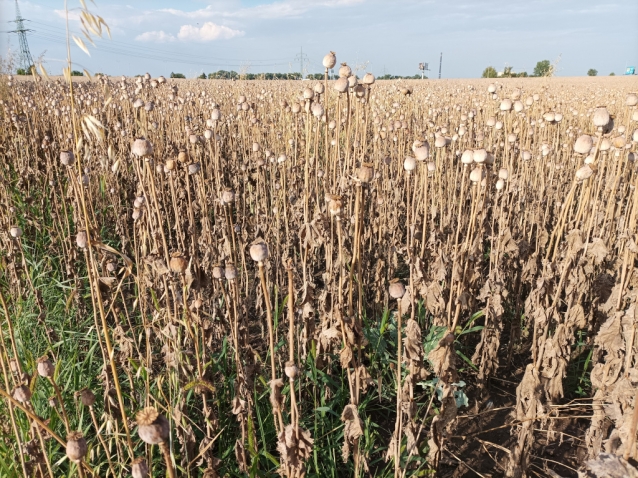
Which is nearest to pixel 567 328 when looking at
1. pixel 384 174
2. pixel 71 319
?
pixel 384 174

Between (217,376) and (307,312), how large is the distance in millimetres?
880

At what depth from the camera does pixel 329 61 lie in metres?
2.30

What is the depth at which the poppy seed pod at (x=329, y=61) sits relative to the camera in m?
2.30

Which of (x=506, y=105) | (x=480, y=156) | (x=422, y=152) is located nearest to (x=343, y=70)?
(x=422, y=152)

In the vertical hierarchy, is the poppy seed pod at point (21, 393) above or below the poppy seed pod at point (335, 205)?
below

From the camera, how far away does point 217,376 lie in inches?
94.2

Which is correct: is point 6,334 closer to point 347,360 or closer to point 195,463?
point 195,463

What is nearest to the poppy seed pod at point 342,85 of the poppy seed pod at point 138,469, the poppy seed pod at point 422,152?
the poppy seed pod at point 422,152

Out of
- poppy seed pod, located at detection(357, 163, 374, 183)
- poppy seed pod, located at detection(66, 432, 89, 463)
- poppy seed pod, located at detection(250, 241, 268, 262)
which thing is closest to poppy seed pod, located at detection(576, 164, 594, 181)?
poppy seed pod, located at detection(357, 163, 374, 183)

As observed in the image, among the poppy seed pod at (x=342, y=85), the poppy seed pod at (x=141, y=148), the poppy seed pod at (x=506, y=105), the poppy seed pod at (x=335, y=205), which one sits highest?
the poppy seed pod at (x=342, y=85)

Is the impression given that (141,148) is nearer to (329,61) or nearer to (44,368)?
(44,368)

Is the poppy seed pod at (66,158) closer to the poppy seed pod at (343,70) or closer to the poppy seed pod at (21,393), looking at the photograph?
the poppy seed pod at (21,393)

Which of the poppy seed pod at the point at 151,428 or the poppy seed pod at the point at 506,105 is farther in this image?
the poppy seed pod at the point at 506,105

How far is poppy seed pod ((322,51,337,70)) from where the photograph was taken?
2.30 m
